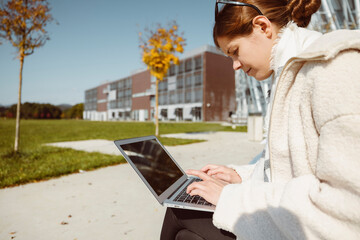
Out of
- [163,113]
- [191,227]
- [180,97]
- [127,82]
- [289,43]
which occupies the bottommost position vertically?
[191,227]

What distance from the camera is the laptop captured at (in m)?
1.15

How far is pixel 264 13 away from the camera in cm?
121

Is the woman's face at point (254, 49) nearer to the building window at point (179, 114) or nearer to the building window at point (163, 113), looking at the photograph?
the building window at point (179, 114)

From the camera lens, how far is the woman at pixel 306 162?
636 millimetres

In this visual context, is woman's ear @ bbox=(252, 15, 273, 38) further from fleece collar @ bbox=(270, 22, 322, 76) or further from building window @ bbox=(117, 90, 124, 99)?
building window @ bbox=(117, 90, 124, 99)

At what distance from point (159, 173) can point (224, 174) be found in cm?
43

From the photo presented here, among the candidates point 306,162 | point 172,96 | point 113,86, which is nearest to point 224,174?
point 306,162

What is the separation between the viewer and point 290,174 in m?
0.90

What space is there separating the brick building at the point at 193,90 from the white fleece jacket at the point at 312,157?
3598cm

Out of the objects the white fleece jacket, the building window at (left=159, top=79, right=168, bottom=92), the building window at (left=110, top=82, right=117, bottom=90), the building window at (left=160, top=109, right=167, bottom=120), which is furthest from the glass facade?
the white fleece jacket

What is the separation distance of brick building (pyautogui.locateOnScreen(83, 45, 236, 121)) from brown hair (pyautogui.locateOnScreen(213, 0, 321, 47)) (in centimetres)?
3538

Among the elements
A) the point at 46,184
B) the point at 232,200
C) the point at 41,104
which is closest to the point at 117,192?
the point at 46,184

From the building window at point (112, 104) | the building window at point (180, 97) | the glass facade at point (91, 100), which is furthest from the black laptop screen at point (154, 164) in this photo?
the glass facade at point (91, 100)

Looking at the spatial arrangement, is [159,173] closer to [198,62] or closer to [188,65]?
[198,62]
